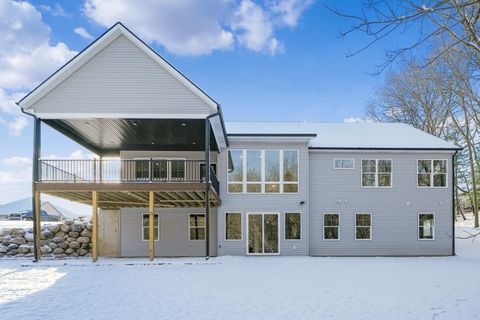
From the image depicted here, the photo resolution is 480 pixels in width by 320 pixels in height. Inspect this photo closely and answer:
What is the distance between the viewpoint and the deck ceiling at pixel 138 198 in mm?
15235

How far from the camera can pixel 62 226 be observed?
64.7 ft

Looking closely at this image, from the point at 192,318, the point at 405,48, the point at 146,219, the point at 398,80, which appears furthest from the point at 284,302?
the point at 398,80

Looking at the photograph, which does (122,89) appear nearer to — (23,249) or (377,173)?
(23,249)

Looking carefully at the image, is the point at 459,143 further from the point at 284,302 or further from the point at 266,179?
the point at 284,302

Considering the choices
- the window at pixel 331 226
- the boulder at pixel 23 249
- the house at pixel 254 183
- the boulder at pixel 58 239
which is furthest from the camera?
the boulder at pixel 58 239

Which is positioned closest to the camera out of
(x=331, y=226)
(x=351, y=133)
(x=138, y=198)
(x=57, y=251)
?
(x=138, y=198)

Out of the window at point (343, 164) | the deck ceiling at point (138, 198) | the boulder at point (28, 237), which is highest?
the window at point (343, 164)

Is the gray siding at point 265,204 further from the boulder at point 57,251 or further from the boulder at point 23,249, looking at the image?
the boulder at point 23,249

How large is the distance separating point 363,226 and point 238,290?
34.4 ft

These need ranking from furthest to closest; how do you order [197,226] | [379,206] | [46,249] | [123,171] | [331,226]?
[123,171] < [46,249] < [197,226] < [379,206] < [331,226]

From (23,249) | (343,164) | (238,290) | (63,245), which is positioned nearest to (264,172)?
(343,164)

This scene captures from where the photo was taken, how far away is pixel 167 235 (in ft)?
61.5

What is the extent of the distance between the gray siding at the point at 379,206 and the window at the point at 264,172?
4.64 feet

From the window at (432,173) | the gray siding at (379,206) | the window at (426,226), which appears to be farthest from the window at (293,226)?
the window at (432,173)
